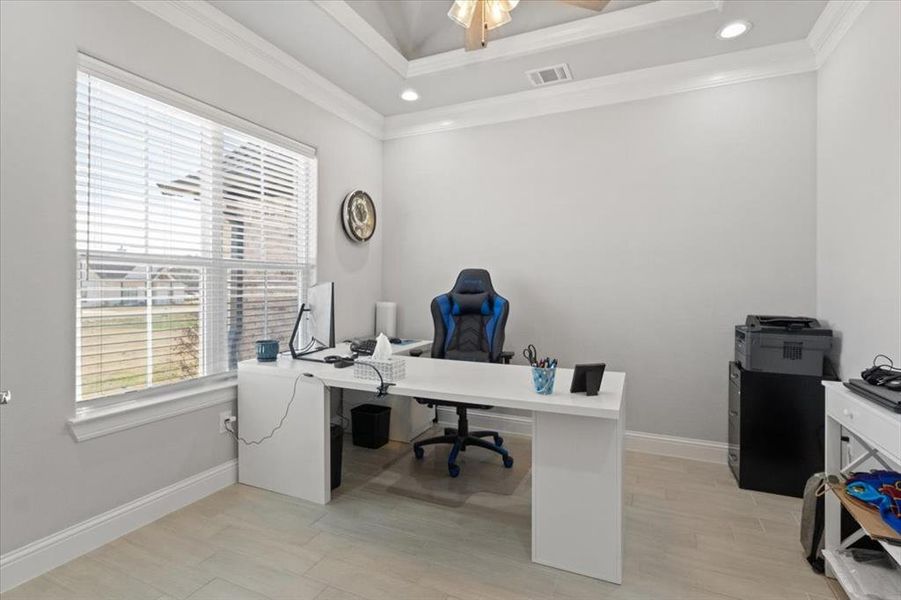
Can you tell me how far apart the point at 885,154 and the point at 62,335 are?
3.86 meters

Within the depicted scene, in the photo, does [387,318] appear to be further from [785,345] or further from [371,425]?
[785,345]

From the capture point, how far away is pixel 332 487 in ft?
8.65

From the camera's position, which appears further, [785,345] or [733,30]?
[733,30]

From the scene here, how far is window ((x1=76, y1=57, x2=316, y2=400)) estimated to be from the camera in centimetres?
206

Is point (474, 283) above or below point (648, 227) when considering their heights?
below

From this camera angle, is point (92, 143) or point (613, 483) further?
point (92, 143)

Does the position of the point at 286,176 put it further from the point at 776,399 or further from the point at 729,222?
the point at 776,399

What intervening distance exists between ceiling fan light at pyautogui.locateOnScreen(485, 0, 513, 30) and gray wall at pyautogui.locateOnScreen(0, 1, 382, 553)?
1663 mm

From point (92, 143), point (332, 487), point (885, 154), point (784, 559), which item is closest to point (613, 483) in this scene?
point (784, 559)

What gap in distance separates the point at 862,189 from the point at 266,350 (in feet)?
11.3

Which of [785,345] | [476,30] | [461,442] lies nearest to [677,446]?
[785,345]

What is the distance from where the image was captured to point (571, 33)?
277cm

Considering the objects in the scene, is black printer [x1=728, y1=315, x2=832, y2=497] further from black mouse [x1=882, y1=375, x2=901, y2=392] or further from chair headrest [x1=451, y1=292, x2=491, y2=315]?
chair headrest [x1=451, y1=292, x2=491, y2=315]

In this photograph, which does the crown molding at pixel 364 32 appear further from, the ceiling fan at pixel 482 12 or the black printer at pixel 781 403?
the black printer at pixel 781 403
